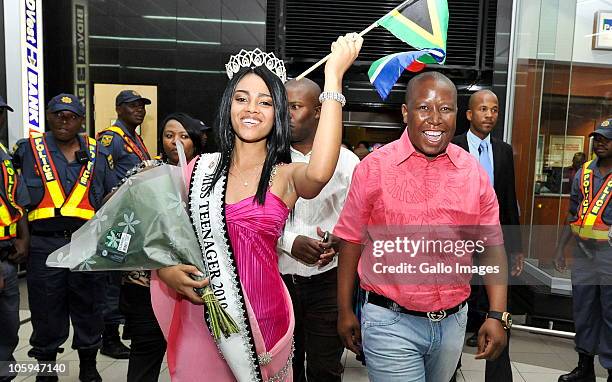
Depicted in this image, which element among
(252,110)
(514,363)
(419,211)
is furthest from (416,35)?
(514,363)

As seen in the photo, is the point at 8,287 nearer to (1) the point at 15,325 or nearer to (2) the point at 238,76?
(1) the point at 15,325

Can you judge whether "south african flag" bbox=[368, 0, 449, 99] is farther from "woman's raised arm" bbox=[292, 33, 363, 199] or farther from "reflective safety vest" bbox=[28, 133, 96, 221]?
"reflective safety vest" bbox=[28, 133, 96, 221]

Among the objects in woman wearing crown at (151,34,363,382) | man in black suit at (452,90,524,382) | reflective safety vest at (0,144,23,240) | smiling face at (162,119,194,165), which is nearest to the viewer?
woman wearing crown at (151,34,363,382)

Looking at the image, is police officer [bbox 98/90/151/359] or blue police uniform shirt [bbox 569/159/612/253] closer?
blue police uniform shirt [bbox 569/159/612/253]

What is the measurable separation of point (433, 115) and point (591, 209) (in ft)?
7.99

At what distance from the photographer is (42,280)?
3.33 m

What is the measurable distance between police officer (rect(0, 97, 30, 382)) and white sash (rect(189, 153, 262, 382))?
6.00ft

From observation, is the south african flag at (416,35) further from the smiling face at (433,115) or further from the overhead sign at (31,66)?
the overhead sign at (31,66)

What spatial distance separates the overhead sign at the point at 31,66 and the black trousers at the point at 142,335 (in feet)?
12.3

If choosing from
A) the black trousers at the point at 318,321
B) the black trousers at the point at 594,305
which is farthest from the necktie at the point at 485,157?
the black trousers at the point at 318,321

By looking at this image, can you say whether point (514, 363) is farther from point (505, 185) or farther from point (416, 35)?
point (416, 35)

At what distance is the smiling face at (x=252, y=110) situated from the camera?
5.38 feet

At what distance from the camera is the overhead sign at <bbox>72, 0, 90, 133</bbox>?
6812 mm

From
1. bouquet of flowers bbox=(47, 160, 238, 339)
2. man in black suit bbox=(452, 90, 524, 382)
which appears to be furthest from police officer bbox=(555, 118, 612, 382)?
bouquet of flowers bbox=(47, 160, 238, 339)
